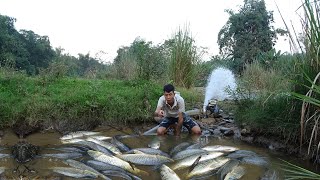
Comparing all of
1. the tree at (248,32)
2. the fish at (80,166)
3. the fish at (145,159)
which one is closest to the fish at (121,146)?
the fish at (145,159)

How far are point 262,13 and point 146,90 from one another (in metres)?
18.8

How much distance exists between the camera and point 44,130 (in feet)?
22.0

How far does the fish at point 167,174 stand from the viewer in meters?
4.21

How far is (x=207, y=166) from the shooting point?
477cm

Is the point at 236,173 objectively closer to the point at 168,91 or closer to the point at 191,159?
the point at 191,159

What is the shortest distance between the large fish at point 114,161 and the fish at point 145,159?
205 mm

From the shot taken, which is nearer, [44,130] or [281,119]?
[281,119]

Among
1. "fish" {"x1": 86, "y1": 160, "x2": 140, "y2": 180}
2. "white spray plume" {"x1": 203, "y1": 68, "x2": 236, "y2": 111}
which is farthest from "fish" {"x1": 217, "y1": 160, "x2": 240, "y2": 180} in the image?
"white spray plume" {"x1": 203, "y1": 68, "x2": 236, "y2": 111}

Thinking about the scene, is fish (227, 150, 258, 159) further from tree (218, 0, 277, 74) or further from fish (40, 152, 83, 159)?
tree (218, 0, 277, 74)

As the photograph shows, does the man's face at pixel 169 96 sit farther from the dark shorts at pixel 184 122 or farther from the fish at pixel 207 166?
the fish at pixel 207 166

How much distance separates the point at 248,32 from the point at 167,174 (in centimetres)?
2193

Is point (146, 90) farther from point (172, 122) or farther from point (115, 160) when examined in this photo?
point (115, 160)

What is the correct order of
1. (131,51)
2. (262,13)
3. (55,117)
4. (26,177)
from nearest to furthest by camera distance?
(26,177) < (55,117) < (131,51) < (262,13)

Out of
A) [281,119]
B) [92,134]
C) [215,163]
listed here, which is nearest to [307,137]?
[281,119]
